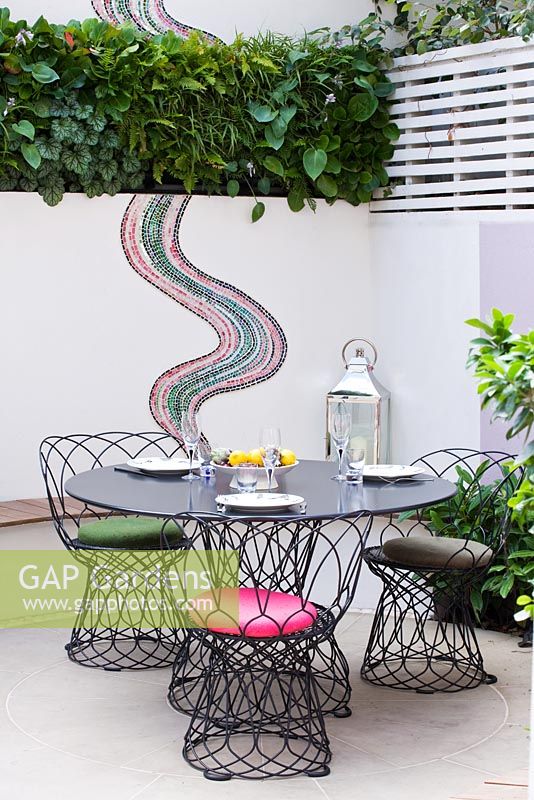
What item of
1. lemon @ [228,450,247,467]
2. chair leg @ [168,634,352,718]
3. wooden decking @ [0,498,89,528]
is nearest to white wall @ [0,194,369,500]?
wooden decking @ [0,498,89,528]

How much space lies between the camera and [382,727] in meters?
4.16

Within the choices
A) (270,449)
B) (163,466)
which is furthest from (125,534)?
(270,449)

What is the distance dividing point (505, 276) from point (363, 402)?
1.00 m

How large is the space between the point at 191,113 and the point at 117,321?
1111 millimetres

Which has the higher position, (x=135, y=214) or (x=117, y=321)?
(x=135, y=214)

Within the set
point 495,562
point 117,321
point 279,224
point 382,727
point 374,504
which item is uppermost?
point 279,224

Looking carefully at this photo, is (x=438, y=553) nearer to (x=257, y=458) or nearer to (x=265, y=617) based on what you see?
(x=257, y=458)

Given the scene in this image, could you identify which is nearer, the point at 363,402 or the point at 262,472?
the point at 262,472

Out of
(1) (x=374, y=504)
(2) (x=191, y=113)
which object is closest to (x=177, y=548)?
(1) (x=374, y=504)

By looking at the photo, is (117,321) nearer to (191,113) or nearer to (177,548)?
(191,113)

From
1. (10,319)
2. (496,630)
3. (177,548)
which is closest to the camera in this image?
(177,548)

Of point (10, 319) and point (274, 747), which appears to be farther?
point (10, 319)

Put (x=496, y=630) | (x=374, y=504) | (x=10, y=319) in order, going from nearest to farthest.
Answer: (x=374, y=504)
(x=496, y=630)
(x=10, y=319)

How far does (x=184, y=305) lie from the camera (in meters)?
6.10
